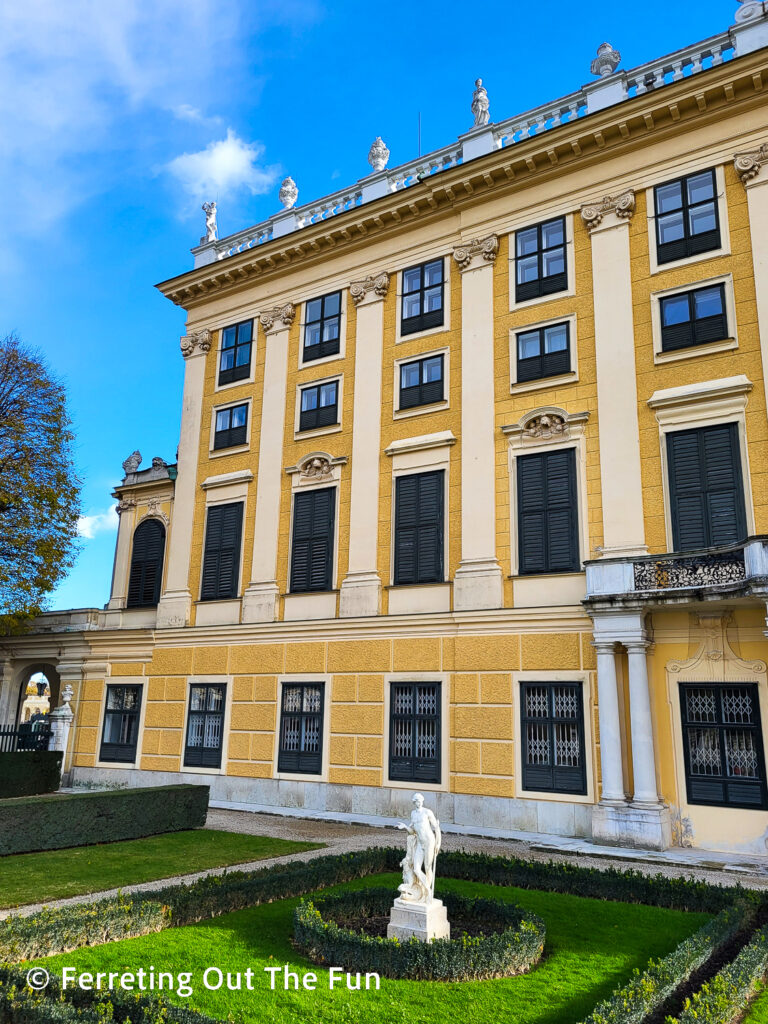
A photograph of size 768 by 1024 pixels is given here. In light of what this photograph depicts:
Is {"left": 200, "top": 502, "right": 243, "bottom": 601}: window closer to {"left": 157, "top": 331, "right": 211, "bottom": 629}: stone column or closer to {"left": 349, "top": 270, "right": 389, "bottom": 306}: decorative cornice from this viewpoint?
{"left": 157, "top": 331, "right": 211, "bottom": 629}: stone column

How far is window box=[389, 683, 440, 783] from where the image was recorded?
20047 millimetres

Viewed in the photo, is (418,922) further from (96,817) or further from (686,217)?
(686,217)

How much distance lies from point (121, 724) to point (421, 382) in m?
15.7

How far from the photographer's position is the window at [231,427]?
26.9m

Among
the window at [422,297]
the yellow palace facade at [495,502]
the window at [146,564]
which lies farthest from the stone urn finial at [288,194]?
the window at [146,564]

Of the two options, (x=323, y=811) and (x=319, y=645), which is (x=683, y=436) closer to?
(x=319, y=645)

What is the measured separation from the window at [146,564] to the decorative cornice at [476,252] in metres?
14.1

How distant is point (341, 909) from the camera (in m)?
10.4

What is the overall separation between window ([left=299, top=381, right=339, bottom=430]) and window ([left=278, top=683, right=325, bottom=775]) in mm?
8150

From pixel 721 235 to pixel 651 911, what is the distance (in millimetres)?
15238

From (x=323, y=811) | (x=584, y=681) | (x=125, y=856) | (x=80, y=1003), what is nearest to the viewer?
(x=80, y=1003)

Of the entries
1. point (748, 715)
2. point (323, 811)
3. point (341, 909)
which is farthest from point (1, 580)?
point (748, 715)

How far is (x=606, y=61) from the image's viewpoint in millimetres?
21391

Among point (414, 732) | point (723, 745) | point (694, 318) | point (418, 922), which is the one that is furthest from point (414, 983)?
point (694, 318)
